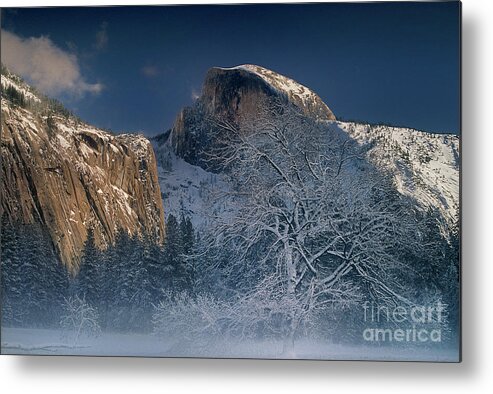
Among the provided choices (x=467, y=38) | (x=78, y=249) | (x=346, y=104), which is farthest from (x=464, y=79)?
(x=78, y=249)

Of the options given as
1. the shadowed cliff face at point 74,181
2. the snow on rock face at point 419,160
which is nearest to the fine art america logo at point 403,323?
the snow on rock face at point 419,160

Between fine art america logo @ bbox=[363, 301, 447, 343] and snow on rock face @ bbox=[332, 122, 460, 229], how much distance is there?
0.54 m

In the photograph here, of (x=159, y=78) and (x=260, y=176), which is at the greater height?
(x=159, y=78)

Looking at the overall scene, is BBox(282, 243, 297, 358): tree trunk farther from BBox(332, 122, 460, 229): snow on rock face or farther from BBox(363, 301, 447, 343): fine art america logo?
BBox(332, 122, 460, 229): snow on rock face

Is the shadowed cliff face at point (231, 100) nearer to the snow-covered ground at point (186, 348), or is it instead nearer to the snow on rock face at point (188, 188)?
the snow on rock face at point (188, 188)

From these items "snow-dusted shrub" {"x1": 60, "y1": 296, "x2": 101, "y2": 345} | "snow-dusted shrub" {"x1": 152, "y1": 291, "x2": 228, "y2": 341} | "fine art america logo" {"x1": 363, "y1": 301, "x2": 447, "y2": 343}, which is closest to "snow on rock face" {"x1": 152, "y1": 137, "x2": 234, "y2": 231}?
"snow-dusted shrub" {"x1": 152, "y1": 291, "x2": 228, "y2": 341}

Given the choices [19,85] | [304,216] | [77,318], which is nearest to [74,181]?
[19,85]

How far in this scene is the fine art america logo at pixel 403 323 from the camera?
251 inches

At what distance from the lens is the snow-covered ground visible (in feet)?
21.0

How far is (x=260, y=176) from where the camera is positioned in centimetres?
651

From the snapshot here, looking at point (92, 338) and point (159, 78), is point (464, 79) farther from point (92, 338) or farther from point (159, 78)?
point (92, 338)

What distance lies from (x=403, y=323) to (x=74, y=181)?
2.08 meters

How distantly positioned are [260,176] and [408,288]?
106 cm

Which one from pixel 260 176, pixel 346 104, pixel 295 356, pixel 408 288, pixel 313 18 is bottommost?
pixel 295 356
